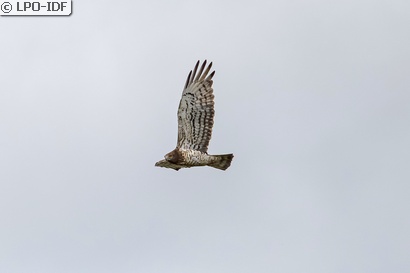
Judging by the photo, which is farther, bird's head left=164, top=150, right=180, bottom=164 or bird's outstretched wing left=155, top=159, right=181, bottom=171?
bird's outstretched wing left=155, top=159, right=181, bottom=171

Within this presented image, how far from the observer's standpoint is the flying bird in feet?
549

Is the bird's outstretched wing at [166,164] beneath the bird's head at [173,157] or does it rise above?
beneath

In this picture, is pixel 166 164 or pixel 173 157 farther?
pixel 166 164

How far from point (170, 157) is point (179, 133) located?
2.60ft

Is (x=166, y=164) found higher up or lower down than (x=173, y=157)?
lower down

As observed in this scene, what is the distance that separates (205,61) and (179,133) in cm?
226

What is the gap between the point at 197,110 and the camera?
16750 centimetres

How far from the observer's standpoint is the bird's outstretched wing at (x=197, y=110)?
167375 millimetres

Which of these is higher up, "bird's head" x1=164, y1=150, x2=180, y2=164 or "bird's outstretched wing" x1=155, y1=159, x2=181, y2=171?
"bird's head" x1=164, y1=150, x2=180, y2=164

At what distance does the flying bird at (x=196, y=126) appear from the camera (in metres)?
167

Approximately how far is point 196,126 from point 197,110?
0.45 meters

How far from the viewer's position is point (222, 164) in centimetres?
16750

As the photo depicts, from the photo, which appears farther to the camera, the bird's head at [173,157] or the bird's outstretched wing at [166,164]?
the bird's outstretched wing at [166,164]

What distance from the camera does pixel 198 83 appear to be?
167 meters
